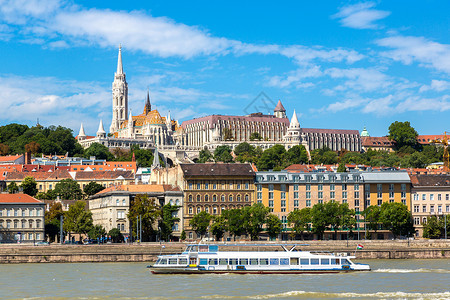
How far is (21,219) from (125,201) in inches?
466

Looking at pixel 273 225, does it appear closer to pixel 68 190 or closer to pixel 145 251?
pixel 145 251

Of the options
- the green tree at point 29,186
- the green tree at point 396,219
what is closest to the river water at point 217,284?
the green tree at point 396,219

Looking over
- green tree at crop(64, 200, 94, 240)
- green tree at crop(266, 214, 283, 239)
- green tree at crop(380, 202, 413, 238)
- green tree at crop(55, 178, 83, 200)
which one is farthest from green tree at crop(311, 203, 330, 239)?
green tree at crop(55, 178, 83, 200)

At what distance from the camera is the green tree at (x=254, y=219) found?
99812 millimetres

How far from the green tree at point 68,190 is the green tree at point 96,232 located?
1424 inches

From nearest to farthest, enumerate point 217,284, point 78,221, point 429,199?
point 217,284 < point 78,221 < point 429,199

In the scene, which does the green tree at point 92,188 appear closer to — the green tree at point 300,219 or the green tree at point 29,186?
the green tree at point 29,186

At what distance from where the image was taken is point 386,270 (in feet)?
229

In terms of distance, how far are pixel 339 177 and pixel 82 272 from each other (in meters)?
47.4

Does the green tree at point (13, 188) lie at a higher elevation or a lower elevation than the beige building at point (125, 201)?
higher

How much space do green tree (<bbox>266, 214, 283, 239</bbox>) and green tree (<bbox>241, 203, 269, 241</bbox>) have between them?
2.04ft

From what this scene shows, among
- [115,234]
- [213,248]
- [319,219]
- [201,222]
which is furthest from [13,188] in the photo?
[213,248]

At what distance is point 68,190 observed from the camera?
14212 cm

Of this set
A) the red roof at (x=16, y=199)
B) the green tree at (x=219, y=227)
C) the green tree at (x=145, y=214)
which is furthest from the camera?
the red roof at (x=16, y=199)
